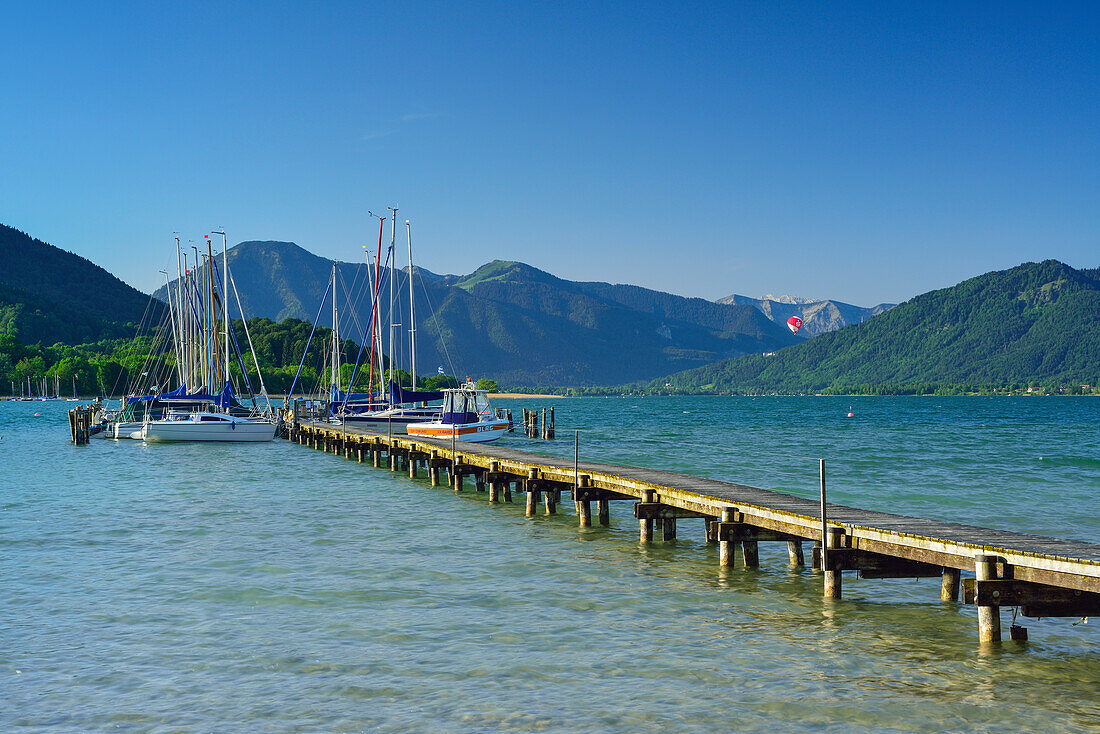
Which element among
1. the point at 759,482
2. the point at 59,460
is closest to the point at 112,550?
the point at 759,482

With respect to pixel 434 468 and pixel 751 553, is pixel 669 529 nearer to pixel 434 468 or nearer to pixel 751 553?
pixel 751 553

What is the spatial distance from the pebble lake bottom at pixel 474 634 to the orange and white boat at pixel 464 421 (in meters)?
23.7

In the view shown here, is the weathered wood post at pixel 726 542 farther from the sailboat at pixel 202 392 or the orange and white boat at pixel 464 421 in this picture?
the sailboat at pixel 202 392

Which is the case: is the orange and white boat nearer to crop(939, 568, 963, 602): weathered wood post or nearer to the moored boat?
the moored boat

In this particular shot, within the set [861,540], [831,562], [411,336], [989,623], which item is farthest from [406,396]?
[989,623]

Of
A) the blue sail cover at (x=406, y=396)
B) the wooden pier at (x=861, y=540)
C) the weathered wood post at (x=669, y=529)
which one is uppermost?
the blue sail cover at (x=406, y=396)

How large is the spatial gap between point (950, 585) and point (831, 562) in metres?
2.20

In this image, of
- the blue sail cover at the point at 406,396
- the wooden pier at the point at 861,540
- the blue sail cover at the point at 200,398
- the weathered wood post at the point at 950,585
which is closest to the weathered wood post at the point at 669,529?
the wooden pier at the point at 861,540

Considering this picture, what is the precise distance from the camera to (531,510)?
2828 cm

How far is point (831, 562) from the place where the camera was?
16031 mm

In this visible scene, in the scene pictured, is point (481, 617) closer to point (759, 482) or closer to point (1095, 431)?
point (759, 482)

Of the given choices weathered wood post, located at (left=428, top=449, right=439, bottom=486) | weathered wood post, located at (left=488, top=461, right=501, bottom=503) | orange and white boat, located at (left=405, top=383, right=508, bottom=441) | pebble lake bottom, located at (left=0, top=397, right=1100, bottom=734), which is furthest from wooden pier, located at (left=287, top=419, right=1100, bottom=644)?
orange and white boat, located at (left=405, top=383, right=508, bottom=441)

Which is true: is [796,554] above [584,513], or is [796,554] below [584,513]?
below

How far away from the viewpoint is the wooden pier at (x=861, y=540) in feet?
42.8
